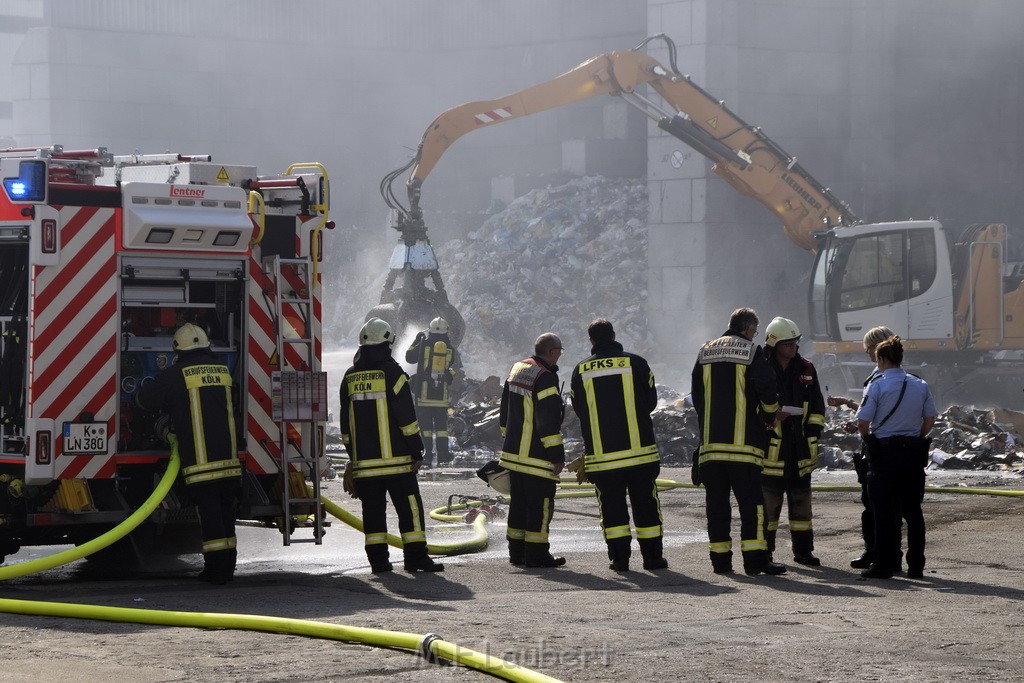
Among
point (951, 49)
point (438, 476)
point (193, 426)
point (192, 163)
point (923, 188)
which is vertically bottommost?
point (438, 476)

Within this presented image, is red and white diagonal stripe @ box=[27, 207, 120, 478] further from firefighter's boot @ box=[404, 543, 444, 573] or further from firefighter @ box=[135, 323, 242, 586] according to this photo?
firefighter's boot @ box=[404, 543, 444, 573]

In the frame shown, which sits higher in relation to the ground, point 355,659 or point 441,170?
point 441,170

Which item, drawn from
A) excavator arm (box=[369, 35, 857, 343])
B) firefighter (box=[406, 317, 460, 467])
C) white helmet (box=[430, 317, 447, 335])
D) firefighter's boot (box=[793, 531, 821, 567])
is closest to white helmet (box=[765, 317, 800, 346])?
firefighter's boot (box=[793, 531, 821, 567])

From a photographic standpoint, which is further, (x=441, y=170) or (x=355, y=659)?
(x=441, y=170)

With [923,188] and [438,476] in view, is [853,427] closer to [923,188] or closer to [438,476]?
[438,476]

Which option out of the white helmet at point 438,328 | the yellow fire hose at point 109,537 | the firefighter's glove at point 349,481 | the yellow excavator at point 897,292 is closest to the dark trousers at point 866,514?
the firefighter's glove at point 349,481

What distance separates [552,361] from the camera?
8.83 m

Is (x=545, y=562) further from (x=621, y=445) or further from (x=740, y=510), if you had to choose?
(x=740, y=510)

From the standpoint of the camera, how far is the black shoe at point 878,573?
804 centimetres

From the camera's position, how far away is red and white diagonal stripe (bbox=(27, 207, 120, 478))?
7.81m

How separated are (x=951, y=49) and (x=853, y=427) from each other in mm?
24145

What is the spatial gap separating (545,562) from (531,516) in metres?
0.29

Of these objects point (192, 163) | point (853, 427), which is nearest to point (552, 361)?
point (853, 427)

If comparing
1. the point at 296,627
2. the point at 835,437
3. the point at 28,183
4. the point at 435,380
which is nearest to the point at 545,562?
the point at 296,627
